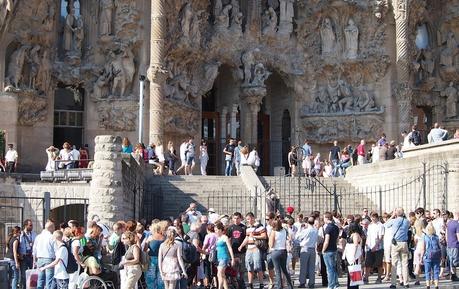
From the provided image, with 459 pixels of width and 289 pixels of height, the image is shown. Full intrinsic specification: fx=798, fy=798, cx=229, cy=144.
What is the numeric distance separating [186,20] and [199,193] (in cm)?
919

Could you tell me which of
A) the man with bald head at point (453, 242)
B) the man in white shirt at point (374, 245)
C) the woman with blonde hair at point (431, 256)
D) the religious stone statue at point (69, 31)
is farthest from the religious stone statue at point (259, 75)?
the woman with blonde hair at point (431, 256)

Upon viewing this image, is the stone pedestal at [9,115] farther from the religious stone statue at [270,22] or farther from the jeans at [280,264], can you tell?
the jeans at [280,264]

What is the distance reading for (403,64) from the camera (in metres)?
32.5

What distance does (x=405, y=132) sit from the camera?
3173 centimetres

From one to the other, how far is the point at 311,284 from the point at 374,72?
19733 mm

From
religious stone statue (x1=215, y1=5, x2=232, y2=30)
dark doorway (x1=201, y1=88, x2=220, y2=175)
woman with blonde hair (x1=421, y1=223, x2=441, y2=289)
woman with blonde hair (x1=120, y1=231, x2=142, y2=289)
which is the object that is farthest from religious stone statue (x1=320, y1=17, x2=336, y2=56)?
woman with blonde hair (x1=120, y1=231, x2=142, y2=289)

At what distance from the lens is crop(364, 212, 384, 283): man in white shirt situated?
15.7m

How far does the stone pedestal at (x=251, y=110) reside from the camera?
32.3 m

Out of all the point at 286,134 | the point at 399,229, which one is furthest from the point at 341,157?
the point at 399,229

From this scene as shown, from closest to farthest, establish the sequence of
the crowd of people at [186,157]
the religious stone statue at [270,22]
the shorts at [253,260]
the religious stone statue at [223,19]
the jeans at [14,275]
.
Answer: the jeans at [14,275] → the shorts at [253,260] → the crowd of people at [186,157] → the religious stone statue at [223,19] → the religious stone statue at [270,22]

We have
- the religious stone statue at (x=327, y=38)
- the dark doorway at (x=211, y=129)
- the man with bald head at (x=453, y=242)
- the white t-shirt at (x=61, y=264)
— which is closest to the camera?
the white t-shirt at (x=61, y=264)

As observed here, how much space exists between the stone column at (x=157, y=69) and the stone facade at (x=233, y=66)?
39 mm

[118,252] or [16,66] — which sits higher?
[16,66]

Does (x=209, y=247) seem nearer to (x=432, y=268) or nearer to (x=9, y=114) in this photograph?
(x=432, y=268)
